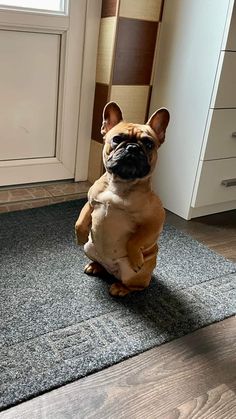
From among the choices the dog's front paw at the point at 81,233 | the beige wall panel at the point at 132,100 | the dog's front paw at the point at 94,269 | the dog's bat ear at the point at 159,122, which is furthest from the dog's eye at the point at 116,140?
the beige wall panel at the point at 132,100

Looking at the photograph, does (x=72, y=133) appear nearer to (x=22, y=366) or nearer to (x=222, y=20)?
(x=222, y=20)

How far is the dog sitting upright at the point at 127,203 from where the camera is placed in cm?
100

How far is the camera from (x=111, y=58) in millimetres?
1684

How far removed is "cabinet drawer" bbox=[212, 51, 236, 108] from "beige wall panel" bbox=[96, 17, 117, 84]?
1.53 feet

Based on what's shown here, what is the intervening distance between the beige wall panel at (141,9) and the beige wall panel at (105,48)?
59 millimetres

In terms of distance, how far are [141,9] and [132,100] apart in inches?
14.5

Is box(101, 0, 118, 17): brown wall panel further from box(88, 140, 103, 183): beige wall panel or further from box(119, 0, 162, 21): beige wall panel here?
box(88, 140, 103, 183): beige wall panel

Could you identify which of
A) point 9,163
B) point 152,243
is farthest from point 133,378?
point 9,163

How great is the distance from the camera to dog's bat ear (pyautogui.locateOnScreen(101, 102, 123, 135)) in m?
1.06

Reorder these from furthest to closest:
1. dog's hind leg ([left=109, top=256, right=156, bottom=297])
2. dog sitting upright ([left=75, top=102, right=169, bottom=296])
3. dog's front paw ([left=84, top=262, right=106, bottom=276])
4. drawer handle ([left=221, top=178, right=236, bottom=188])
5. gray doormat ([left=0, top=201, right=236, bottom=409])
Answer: drawer handle ([left=221, top=178, right=236, bottom=188]) → dog's front paw ([left=84, top=262, right=106, bottom=276]) → dog's hind leg ([left=109, top=256, right=156, bottom=297]) → dog sitting upright ([left=75, top=102, right=169, bottom=296]) → gray doormat ([left=0, top=201, right=236, bottom=409])

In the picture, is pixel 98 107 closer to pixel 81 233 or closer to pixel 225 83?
pixel 225 83

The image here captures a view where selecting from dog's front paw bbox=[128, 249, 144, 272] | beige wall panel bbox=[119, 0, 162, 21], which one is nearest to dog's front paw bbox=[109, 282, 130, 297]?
dog's front paw bbox=[128, 249, 144, 272]

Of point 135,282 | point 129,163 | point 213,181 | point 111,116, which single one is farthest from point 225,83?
point 135,282

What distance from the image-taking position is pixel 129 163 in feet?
3.18
